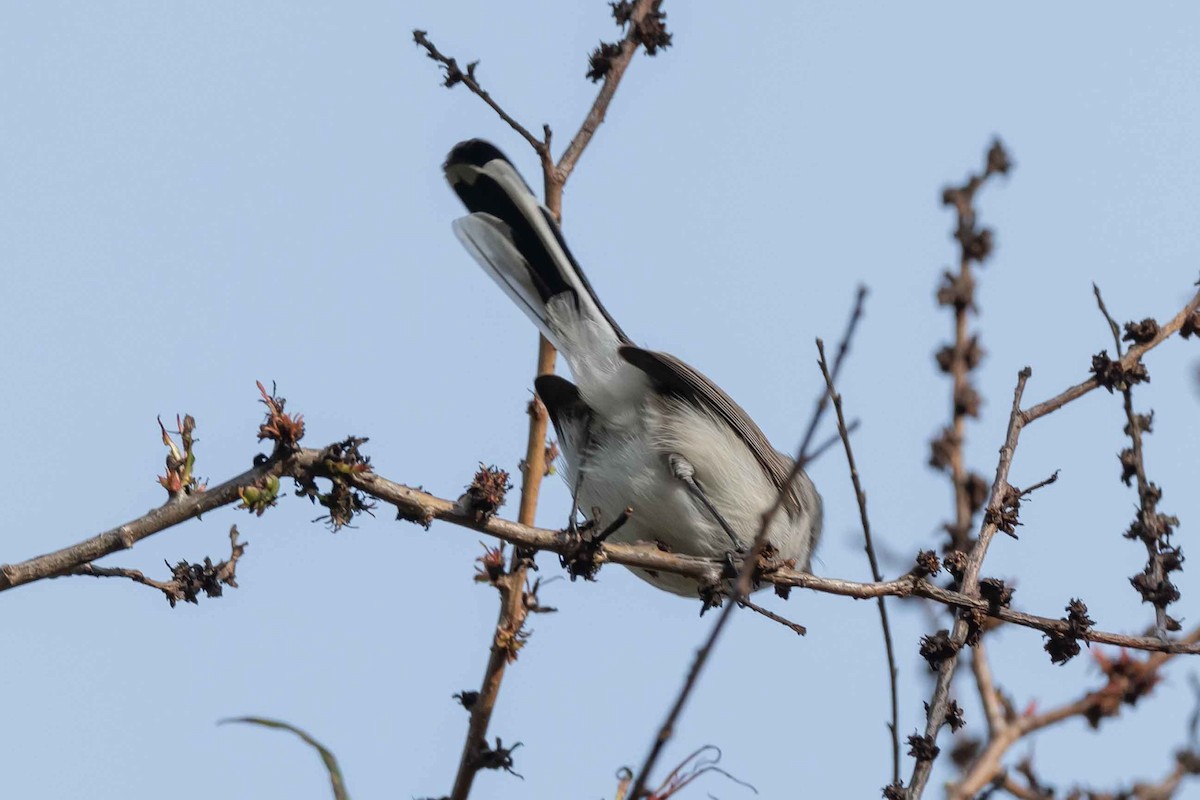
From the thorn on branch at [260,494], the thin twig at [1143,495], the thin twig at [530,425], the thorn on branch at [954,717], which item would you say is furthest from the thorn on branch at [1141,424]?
the thorn on branch at [260,494]

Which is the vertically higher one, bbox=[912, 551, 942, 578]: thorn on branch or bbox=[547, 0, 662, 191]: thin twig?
bbox=[547, 0, 662, 191]: thin twig

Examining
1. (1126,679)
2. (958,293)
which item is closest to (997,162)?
(958,293)

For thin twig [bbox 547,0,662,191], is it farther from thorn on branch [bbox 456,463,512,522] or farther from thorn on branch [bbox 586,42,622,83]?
thorn on branch [bbox 456,463,512,522]

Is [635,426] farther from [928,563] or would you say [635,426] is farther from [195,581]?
[195,581]

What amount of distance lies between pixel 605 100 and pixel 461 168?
31.3 inches

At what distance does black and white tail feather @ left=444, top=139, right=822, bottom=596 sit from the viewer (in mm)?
5379

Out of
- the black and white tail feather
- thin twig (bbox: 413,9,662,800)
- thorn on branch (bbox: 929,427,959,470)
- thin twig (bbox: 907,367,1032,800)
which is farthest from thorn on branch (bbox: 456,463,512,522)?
the black and white tail feather

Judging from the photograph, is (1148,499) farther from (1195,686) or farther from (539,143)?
(539,143)

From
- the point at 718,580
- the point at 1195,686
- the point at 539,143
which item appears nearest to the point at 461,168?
the point at 539,143

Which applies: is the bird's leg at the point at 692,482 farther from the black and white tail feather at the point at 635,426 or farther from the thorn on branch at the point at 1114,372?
the thorn on branch at the point at 1114,372

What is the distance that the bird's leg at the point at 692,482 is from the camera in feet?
17.9

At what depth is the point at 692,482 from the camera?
5.50 metres

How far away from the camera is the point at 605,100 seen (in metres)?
4.46

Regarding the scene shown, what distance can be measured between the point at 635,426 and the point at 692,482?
340mm
